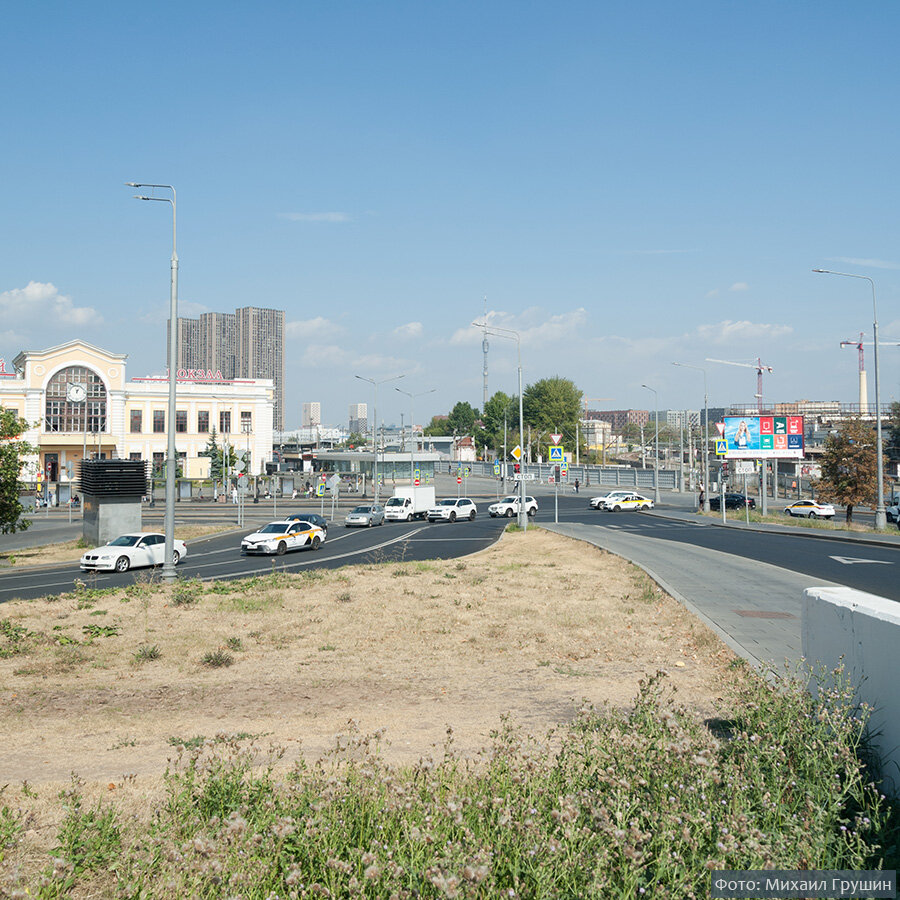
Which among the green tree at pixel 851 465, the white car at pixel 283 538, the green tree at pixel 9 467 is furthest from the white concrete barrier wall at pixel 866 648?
the green tree at pixel 851 465

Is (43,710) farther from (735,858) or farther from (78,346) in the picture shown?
(78,346)

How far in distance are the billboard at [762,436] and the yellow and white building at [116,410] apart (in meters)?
57.6

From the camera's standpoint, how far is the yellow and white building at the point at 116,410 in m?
91.2

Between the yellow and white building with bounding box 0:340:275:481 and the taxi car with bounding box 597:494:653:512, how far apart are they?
156 ft

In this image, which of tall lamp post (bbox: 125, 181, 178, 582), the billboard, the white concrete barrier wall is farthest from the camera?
the billboard

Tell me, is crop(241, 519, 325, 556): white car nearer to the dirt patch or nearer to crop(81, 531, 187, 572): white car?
crop(81, 531, 187, 572): white car

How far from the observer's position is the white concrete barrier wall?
597cm

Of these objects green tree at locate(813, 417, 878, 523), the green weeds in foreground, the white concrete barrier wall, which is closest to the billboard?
green tree at locate(813, 417, 878, 523)

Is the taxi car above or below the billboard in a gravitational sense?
below

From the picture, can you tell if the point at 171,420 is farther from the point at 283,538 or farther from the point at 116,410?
the point at 116,410

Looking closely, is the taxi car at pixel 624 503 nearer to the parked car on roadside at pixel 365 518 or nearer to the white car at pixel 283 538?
the parked car on roadside at pixel 365 518

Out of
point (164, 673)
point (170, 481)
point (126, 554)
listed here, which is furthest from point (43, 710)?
point (126, 554)

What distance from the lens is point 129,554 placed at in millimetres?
28391

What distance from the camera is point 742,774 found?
5.56 meters
